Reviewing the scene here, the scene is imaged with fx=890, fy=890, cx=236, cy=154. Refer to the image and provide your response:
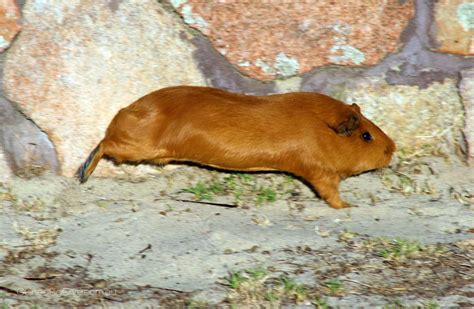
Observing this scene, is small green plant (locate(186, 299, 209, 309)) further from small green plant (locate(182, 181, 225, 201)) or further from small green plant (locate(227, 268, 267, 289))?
small green plant (locate(182, 181, 225, 201))

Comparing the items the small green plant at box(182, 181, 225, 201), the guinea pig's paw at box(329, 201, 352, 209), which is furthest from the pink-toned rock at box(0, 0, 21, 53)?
the guinea pig's paw at box(329, 201, 352, 209)

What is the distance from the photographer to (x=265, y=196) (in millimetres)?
4039

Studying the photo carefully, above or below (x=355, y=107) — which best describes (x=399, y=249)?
below

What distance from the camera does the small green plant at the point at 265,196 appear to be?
401cm

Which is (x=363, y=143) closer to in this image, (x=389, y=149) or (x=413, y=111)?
(x=389, y=149)

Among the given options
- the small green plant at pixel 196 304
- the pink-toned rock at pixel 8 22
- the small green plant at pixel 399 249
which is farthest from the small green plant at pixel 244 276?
the pink-toned rock at pixel 8 22

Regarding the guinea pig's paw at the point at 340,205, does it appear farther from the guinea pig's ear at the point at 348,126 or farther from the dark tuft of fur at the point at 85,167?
the dark tuft of fur at the point at 85,167

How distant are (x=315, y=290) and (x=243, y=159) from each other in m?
0.83

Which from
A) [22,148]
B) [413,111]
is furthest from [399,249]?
[22,148]

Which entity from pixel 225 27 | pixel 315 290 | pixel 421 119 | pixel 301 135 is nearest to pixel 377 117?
pixel 421 119

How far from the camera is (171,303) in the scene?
323 cm

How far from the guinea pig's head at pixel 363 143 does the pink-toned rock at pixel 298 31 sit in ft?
0.97

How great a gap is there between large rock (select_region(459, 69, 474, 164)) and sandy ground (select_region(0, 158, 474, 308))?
13cm

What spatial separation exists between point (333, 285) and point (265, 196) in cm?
83
